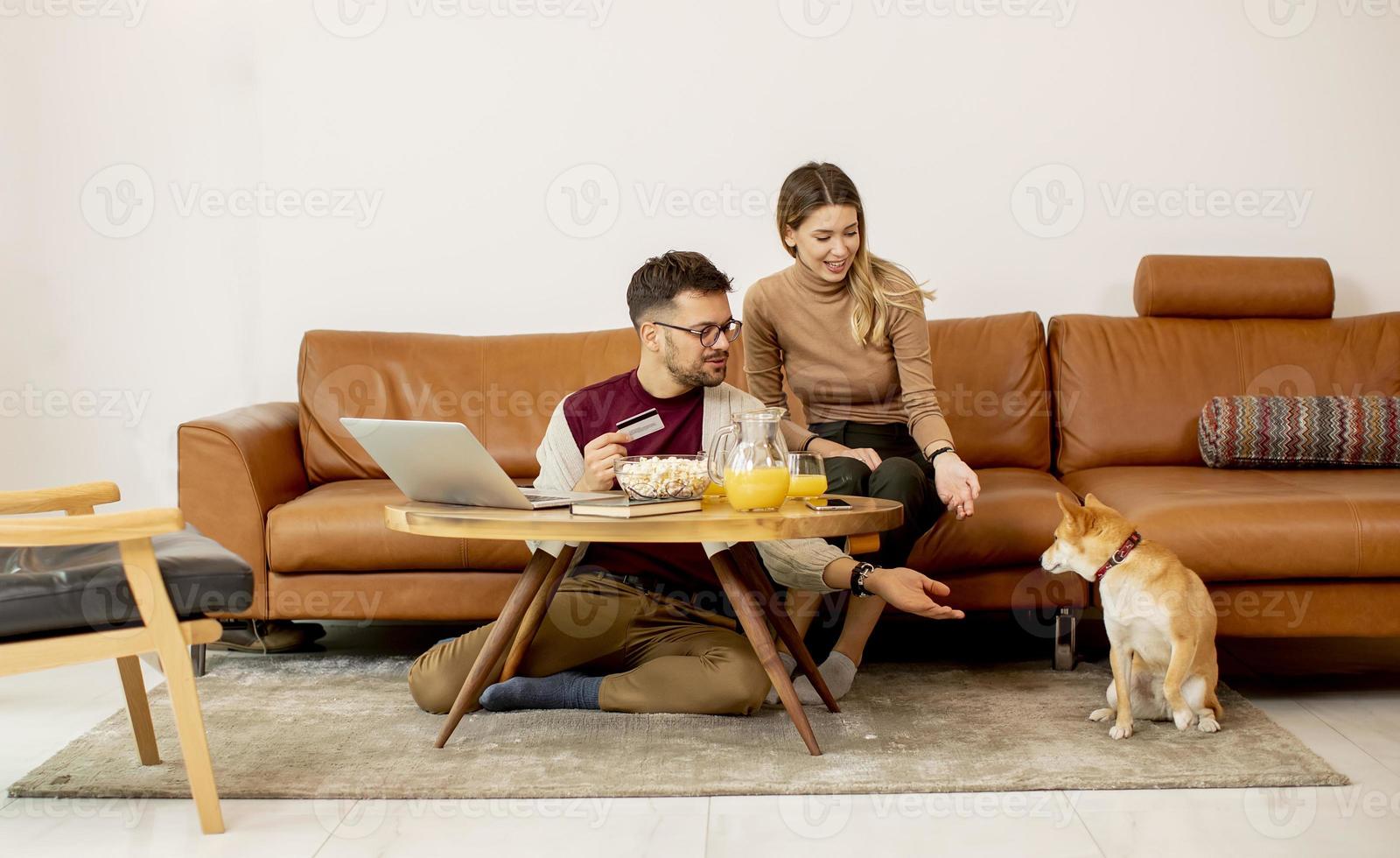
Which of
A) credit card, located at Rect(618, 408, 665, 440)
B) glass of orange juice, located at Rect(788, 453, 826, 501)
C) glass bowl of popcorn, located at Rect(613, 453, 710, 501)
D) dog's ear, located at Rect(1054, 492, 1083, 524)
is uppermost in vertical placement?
credit card, located at Rect(618, 408, 665, 440)

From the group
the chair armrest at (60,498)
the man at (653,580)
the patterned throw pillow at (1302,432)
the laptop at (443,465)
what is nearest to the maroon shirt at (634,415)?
the man at (653,580)

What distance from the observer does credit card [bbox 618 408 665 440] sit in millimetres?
2170

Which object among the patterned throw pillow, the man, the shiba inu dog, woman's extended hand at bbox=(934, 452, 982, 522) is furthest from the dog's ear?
the patterned throw pillow

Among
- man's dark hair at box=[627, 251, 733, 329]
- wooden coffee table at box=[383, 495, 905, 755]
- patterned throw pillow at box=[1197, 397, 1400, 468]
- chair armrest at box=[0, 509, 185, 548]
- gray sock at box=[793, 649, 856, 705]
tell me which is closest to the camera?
chair armrest at box=[0, 509, 185, 548]

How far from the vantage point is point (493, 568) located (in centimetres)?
285

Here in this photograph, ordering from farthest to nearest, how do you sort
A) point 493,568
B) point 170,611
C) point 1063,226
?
point 1063,226
point 493,568
point 170,611

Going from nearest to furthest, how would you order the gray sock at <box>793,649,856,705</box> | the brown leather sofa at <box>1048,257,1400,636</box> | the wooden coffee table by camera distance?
1. the wooden coffee table
2. the gray sock at <box>793,649,856,705</box>
3. the brown leather sofa at <box>1048,257,1400,636</box>

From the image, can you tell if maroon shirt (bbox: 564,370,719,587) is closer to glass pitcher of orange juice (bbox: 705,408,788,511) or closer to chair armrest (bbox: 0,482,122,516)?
glass pitcher of orange juice (bbox: 705,408,788,511)

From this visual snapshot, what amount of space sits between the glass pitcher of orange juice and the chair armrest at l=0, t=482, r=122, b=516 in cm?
119

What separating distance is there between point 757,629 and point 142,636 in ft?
3.22

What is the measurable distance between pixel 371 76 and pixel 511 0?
1.59 feet

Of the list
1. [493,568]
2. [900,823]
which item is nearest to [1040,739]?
[900,823]

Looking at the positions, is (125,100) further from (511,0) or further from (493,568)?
(493,568)

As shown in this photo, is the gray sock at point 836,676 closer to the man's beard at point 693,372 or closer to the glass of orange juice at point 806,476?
the glass of orange juice at point 806,476
